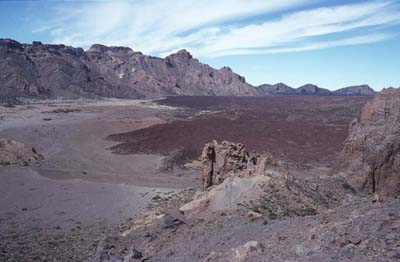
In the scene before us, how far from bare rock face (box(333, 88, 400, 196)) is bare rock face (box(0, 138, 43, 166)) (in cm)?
2169

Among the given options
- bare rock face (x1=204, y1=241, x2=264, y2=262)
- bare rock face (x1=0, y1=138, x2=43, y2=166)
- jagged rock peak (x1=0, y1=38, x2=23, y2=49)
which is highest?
jagged rock peak (x1=0, y1=38, x2=23, y2=49)

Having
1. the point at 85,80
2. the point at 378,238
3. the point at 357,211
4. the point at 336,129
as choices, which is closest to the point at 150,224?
the point at 357,211

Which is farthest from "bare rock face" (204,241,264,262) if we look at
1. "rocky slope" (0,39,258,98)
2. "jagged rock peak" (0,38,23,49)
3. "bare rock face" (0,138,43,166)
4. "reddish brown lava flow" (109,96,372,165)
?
"jagged rock peak" (0,38,23,49)

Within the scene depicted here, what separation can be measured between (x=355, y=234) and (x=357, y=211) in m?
1.66

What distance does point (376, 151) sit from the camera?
18125 mm

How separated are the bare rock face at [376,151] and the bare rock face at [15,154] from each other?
21.7 meters

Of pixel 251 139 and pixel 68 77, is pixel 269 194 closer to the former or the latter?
pixel 251 139

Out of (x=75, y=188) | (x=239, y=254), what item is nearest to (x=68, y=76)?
(x=75, y=188)

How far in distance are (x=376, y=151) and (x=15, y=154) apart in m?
24.6

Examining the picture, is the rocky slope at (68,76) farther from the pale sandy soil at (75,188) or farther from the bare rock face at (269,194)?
the bare rock face at (269,194)

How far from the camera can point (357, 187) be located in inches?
716

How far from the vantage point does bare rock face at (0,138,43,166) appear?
104ft

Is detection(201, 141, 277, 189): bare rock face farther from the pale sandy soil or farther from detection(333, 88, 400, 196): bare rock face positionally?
the pale sandy soil

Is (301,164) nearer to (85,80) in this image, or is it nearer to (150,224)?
(150,224)
